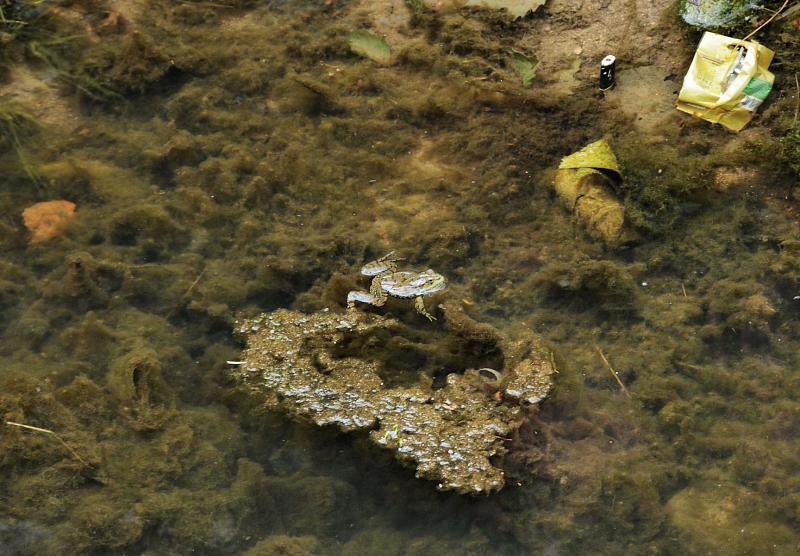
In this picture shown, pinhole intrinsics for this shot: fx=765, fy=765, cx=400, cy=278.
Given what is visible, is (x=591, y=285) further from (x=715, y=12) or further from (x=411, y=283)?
(x=715, y=12)

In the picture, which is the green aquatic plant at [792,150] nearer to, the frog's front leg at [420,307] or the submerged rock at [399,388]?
the submerged rock at [399,388]

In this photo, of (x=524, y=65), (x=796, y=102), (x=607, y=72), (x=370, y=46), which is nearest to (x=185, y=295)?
(x=370, y=46)

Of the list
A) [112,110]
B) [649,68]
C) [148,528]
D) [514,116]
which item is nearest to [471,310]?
[514,116]

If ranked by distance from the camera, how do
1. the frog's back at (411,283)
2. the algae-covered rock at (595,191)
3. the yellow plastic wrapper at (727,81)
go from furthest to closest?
the yellow plastic wrapper at (727,81) < the algae-covered rock at (595,191) < the frog's back at (411,283)

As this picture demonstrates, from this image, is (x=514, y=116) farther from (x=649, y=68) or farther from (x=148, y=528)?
(x=148, y=528)

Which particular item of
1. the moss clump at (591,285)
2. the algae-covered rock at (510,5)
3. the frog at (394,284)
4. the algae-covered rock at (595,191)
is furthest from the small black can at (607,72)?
the frog at (394,284)

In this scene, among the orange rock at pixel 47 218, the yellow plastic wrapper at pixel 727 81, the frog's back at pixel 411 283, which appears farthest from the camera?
the yellow plastic wrapper at pixel 727 81
